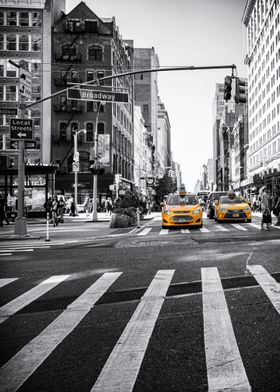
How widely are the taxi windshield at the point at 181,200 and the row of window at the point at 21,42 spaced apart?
39.9m

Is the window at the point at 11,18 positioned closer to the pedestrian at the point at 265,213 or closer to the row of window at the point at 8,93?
→ the row of window at the point at 8,93

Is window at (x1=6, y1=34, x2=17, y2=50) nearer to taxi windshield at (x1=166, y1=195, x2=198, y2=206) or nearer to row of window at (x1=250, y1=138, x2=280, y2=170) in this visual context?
row of window at (x1=250, y1=138, x2=280, y2=170)

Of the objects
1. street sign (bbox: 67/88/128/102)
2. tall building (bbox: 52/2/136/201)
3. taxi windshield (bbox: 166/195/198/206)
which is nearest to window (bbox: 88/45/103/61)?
tall building (bbox: 52/2/136/201)

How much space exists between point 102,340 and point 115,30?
6010 centimetres

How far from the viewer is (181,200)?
21562mm

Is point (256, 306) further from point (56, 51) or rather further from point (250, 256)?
point (56, 51)

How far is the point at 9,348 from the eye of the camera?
4.15m

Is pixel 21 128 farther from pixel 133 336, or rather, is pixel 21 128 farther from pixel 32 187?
pixel 32 187

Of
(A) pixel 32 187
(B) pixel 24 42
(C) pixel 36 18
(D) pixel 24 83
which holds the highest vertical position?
(C) pixel 36 18

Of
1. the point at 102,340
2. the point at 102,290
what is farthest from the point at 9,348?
the point at 102,290

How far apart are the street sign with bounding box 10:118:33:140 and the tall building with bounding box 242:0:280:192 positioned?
45.4 meters

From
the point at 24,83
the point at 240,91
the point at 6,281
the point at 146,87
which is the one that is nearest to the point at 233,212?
the point at 240,91

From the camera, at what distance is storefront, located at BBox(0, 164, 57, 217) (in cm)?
3153

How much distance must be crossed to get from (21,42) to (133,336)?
5526 centimetres
